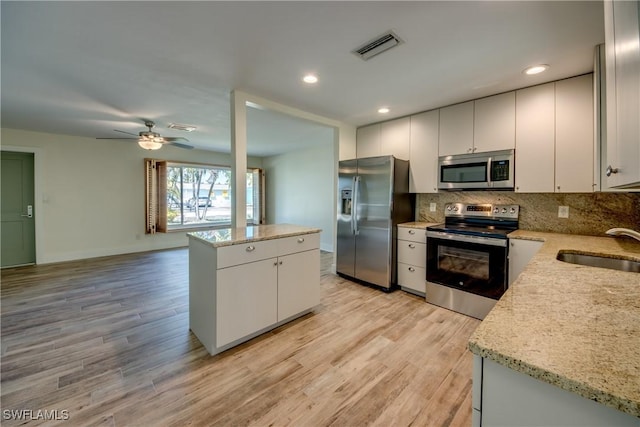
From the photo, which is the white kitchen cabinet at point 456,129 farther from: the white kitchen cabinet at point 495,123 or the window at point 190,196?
the window at point 190,196

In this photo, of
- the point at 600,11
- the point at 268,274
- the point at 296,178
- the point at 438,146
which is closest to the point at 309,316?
the point at 268,274

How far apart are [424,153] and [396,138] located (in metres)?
0.49

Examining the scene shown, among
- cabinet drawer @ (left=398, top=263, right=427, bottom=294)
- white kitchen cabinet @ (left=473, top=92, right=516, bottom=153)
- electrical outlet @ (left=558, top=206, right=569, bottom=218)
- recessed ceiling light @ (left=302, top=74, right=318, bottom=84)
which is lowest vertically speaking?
cabinet drawer @ (left=398, top=263, right=427, bottom=294)

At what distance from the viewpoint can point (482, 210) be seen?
10.3ft

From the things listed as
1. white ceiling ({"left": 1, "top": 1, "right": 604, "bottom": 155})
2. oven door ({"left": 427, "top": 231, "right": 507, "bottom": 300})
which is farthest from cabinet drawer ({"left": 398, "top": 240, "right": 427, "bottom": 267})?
white ceiling ({"left": 1, "top": 1, "right": 604, "bottom": 155})

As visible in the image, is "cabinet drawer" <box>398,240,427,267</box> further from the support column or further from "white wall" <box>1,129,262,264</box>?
"white wall" <box>1,129,262,264</box>

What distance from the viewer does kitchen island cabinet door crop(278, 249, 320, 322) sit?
2.50 meters

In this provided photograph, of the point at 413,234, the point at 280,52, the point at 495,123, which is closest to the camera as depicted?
the point at 280,52

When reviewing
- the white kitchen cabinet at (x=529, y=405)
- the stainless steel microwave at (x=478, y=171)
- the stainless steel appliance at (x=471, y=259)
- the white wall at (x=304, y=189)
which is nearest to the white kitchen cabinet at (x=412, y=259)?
the stainless steel appliance at (x=471, y=259)

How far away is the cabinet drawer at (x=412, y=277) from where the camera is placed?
10.7ft

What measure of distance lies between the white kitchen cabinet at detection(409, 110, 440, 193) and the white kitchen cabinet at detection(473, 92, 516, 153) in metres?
0.46

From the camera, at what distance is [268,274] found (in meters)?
Answer: 2.37

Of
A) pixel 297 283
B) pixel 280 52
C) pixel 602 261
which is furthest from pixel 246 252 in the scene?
pixel 602 261

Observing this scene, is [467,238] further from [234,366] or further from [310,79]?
[234,366]
